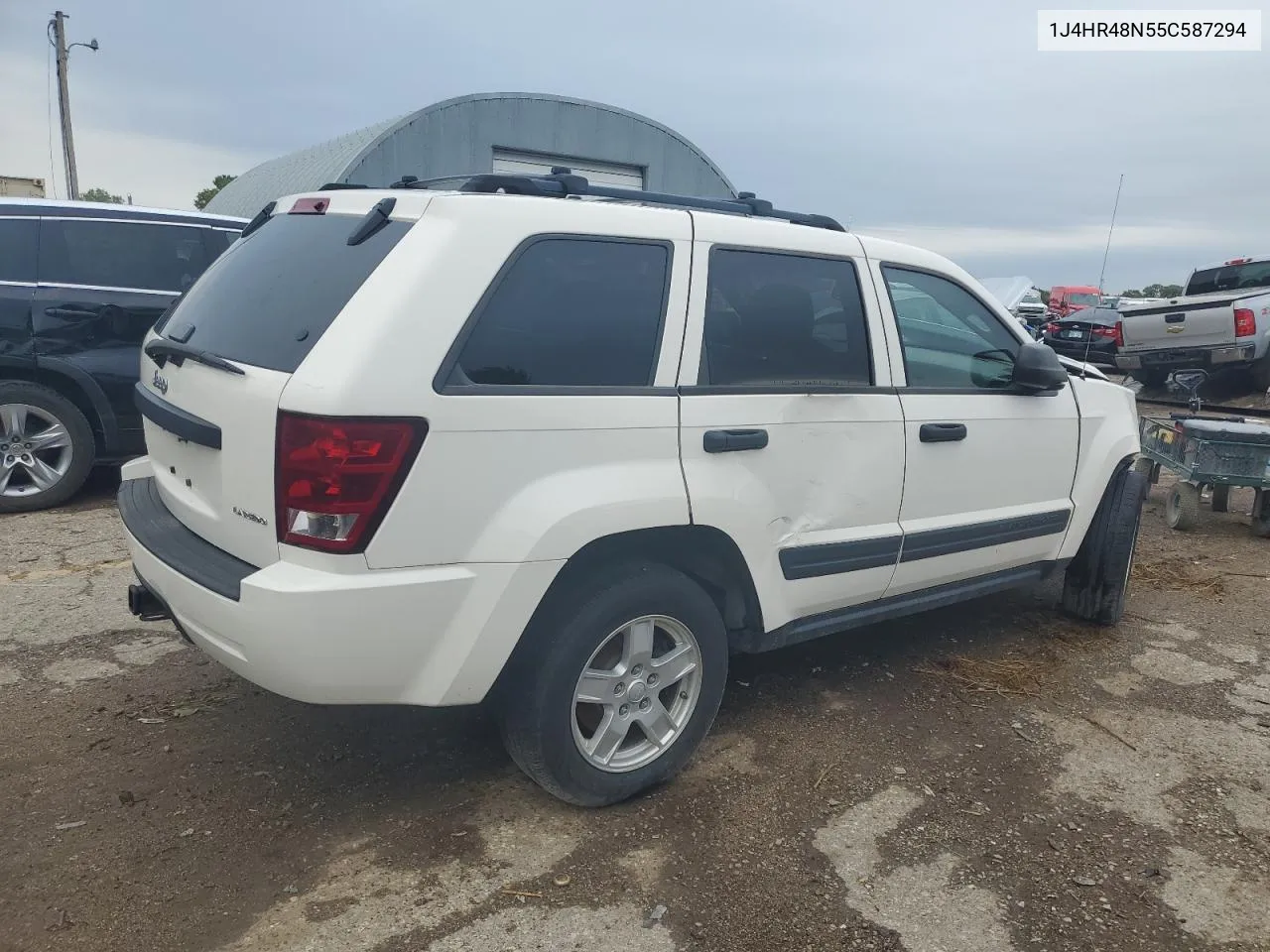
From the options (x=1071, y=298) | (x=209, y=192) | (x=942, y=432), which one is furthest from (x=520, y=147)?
(x=209, y=192)

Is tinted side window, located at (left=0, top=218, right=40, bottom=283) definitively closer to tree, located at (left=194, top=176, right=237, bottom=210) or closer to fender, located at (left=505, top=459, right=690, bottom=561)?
fender, located at (left=505, top=459, right=690, bottom=561)

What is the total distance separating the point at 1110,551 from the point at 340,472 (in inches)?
147

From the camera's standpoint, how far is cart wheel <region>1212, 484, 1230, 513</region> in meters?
7.47

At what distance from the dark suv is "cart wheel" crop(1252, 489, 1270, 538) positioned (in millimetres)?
7594

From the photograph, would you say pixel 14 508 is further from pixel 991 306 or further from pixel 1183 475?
pixel 1183 475

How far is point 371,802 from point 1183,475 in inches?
236

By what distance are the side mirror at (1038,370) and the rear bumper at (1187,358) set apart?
1009cm

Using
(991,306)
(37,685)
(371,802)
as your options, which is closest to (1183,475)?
(991,306)

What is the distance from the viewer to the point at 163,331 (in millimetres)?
3299

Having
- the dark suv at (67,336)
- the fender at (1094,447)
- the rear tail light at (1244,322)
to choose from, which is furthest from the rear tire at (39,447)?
the rear tail light at (1244,322)

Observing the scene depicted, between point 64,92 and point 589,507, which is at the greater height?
point 64,92

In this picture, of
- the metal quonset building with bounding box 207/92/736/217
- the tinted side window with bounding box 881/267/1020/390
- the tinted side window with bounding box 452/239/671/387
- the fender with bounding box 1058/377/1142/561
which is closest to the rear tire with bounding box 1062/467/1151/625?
the fender with bounding box 1058/377/1142/561

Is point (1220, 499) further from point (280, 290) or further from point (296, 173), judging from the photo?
point (296, 173)

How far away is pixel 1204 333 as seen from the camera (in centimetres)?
1242
